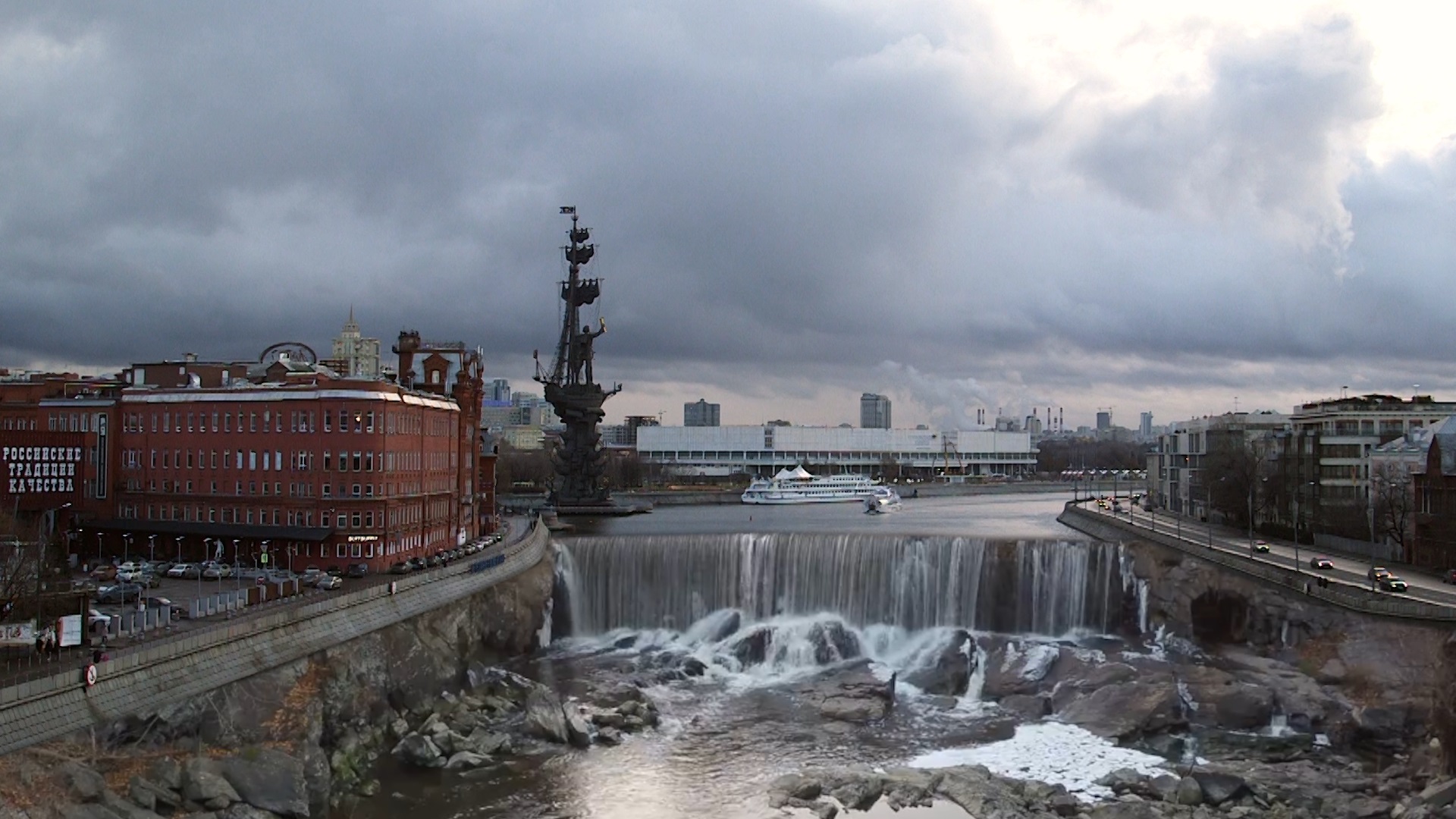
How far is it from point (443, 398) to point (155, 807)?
1788 inches

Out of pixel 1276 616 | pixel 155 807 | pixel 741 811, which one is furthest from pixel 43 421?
pixel 1276 616

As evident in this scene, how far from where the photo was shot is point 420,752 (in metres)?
45.0

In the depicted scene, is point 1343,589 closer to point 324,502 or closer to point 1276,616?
point 1276,616

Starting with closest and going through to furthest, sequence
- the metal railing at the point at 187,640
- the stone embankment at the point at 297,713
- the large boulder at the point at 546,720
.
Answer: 1. the stone embankment at the point at 297,713
2. the metal railing at the point at 187,640
3. the large boulder at the point at 546,720

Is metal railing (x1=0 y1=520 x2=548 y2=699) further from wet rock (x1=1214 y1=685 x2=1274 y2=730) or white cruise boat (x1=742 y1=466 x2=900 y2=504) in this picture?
white cruise boat (x1=742 y1=466 x2=900 y2=504)

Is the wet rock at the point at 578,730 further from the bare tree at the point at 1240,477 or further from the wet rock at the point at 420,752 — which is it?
the bare tree at the point at 1240,477

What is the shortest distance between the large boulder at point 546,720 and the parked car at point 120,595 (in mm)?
18086

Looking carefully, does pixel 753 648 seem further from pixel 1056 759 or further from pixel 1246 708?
pixel 1246 708

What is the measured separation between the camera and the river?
4866cm

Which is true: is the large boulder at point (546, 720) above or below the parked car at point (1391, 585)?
below

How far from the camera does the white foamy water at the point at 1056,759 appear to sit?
43469mm

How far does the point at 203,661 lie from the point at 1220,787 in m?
37.8

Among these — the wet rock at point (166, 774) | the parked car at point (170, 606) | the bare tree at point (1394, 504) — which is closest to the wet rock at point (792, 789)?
the wet rock at point (166, 774)

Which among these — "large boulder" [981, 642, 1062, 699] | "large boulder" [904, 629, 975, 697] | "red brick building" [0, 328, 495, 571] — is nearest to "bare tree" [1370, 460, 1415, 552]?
"large boulder" [981, 642, 1062, 699]
